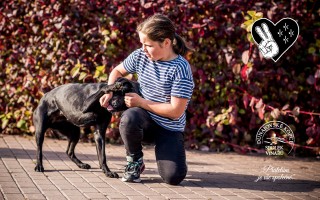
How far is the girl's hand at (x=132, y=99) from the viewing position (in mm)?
4223

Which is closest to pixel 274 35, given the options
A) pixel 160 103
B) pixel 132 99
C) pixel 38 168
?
pixel 160 103

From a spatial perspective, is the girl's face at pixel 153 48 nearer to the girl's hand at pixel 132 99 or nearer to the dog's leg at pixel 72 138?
the girl's hand at pixel 132 99

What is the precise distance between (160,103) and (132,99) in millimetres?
286

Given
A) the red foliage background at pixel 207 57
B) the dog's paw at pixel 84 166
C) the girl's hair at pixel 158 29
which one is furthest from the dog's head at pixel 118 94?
the red foliage background at pixel 207 57

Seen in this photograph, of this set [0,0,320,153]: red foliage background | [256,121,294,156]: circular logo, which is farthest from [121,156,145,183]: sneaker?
[256,121,294,156]: circular logo

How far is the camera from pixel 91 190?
3953 mm

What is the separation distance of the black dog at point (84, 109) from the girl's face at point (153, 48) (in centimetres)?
36

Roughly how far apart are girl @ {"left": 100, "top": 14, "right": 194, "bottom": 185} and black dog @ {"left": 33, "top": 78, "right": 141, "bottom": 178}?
0.09 m

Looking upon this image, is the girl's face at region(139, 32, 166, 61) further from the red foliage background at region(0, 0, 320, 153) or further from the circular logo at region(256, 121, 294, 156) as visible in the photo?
the circular logo at region(256, 121, 294, 156)

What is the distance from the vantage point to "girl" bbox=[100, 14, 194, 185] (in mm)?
4230

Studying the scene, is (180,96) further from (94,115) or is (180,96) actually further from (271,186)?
(271,186)

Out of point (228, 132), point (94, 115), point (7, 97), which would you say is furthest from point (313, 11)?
point (7, 97)

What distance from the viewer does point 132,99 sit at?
13.9ft

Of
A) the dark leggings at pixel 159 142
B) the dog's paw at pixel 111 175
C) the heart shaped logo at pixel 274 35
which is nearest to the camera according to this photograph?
the dark leggings at pixel 159 142
